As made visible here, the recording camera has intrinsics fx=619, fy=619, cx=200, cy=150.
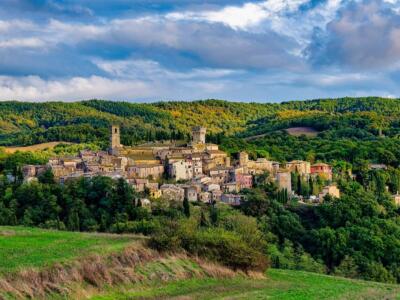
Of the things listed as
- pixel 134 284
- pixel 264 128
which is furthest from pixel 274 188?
pixel 264 128

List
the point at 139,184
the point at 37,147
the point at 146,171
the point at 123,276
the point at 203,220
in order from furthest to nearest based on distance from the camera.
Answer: the point at 37,147 < the point at 146,171 < the point at 139,184 < the point at 203,220 < the point at 123,276

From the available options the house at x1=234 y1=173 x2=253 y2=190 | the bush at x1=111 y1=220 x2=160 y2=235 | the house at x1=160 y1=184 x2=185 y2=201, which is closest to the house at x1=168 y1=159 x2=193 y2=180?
the house at x1=234 y1=173 x2=253 y2=190

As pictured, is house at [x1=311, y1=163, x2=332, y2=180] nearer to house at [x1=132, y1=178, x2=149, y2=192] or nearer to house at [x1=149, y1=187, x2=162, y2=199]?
house at [x1=149, y1=187, x2=162, y2=199]

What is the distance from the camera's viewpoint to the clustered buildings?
187 feet

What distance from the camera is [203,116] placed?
6737 inches

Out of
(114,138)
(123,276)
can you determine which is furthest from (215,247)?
(114,138)

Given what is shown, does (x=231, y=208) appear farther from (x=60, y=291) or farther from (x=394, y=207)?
(x=60, y=291)

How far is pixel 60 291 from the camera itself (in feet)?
63.9

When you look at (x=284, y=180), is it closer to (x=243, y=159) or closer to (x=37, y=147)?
(x=243, y=159)

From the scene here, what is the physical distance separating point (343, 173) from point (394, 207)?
10.9 metres

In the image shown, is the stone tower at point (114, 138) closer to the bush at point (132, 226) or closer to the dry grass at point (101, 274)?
the bush at point (132, 226)

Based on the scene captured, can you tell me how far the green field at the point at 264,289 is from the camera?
21.6 meters

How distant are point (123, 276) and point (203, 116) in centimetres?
14989

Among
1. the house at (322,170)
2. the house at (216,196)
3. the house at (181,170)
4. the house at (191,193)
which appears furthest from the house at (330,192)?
the house at (181,170)
